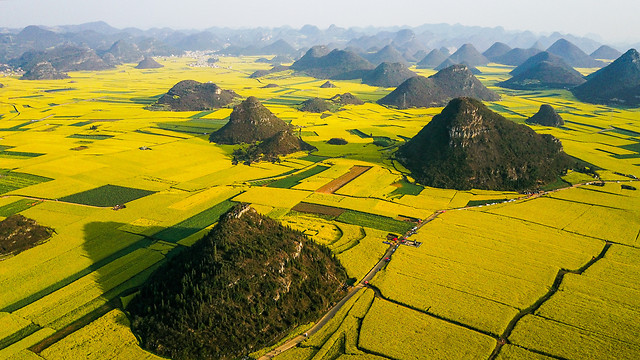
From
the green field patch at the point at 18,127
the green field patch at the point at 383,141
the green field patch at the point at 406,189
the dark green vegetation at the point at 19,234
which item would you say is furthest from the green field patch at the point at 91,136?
the green field patch at the point at 406,189

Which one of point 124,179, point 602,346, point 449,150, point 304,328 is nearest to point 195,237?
point 304,328

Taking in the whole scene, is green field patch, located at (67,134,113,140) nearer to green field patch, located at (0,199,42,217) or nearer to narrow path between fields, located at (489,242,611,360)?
green field patch, located at (0,199,42,217)

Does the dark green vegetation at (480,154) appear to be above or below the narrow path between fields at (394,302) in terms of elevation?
above

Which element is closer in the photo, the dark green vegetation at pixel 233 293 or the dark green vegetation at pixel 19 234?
the dark green vegetation at pixel 233 293

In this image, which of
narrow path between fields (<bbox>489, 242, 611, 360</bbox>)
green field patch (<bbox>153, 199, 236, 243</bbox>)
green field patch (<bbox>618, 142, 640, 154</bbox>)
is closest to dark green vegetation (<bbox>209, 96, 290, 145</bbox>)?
green field patch (<bbox>153, 199, 236, 243</bbox>)

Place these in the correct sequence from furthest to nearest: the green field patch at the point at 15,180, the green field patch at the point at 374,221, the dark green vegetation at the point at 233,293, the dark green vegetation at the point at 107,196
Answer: the green field patch at the point at 15,180 → the dark green vegetation at the point at 107,196 → the green field patch at the point at 374,221 → the dark green vegetation at the point at 233,293

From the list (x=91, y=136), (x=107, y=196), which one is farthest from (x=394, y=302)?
(x=91, y=136)

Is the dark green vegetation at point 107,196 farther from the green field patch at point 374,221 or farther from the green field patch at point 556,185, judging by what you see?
the green field patch at point 556,185

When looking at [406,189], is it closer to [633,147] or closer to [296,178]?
[296,178]
